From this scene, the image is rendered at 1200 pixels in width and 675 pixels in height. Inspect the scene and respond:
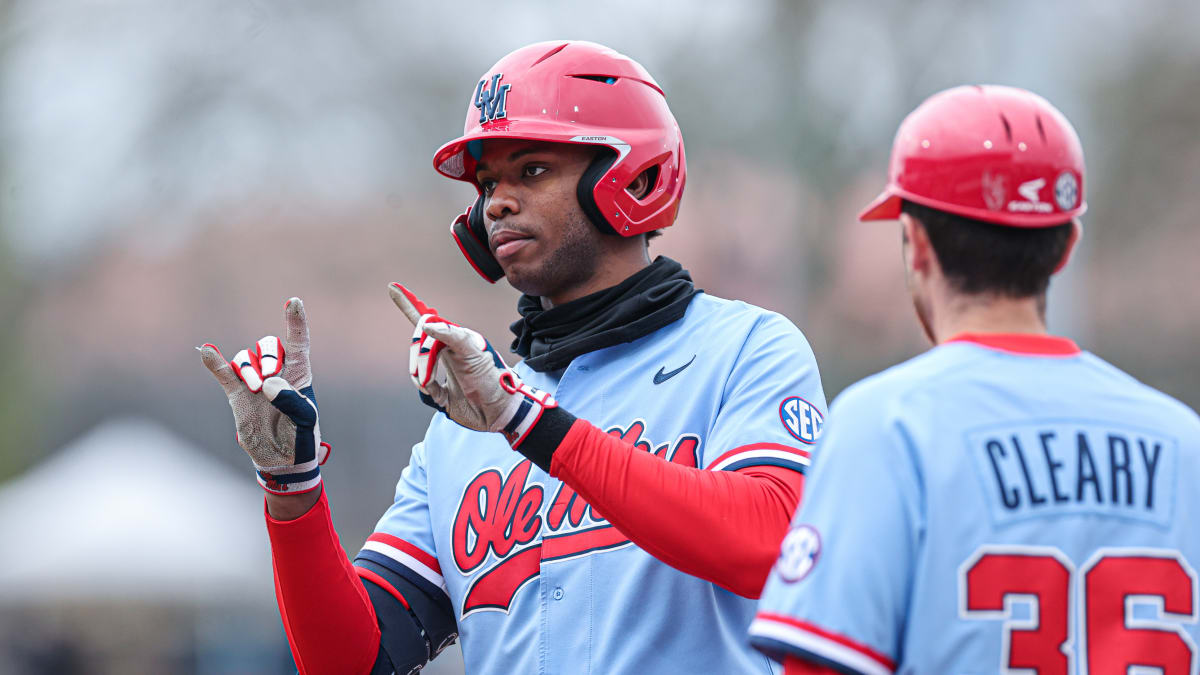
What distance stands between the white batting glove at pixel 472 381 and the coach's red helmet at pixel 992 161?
799 mm

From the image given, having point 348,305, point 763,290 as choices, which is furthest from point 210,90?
point 763,290

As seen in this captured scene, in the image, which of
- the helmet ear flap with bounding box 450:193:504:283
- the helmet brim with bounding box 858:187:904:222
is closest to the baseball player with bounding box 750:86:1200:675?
the helmet brim with bounding box 858:187:904:222

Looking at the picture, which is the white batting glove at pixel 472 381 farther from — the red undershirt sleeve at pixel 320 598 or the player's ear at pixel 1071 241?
the player's ear at pixel 1071 241

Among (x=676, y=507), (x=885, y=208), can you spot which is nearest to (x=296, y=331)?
(x=676, y=507)

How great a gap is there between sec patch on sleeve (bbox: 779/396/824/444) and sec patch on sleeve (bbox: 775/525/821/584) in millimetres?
775

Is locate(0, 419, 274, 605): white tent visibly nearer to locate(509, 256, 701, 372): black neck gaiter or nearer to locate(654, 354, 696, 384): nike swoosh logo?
locate(509, 256, 701, 372): black neck gaiter

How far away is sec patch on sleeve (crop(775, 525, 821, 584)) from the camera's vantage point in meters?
1.79

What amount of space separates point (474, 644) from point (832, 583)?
137 centimetres

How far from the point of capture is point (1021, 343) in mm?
1877

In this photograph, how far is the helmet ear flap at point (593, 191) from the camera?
3.00m

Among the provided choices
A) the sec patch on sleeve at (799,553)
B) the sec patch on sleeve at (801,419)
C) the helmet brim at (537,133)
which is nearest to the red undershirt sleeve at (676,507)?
the sec patch on sleeve at (801,419)

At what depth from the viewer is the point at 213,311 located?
1183 centimetres

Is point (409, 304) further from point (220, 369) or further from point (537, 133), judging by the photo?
point (537, 133)

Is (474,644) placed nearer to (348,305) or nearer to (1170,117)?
(348,305)
